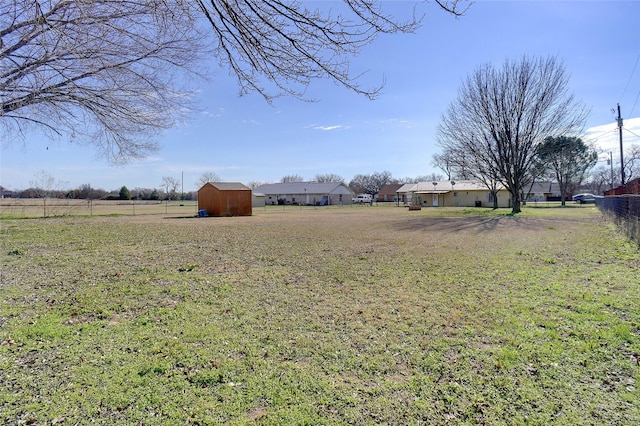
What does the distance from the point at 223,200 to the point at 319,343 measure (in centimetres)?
2540

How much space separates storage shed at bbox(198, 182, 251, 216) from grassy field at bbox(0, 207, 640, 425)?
20512mm

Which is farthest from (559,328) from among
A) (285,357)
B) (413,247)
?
(413,247)

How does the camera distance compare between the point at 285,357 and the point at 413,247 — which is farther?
the point at 413,247

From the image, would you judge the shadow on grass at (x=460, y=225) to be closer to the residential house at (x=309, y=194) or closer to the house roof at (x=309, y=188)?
the residential house at (x=309, y=194)

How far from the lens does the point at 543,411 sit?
240 cm

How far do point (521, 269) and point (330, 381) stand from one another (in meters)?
5.60

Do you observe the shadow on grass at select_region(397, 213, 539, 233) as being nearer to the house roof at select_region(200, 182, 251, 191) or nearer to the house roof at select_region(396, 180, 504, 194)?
the house roof at select_region(200, 182, 251, 191)

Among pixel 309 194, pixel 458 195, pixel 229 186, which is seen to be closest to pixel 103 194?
pixel 309 194

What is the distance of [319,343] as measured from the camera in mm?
3551

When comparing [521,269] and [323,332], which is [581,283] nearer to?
[521,269]

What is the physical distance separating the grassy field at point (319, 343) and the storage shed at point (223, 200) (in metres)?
20.5

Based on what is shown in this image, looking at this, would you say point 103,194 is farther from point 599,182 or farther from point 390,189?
point 599,182

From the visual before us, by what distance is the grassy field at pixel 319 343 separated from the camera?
8.07 ft

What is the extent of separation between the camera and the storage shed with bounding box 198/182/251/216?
2752cm
